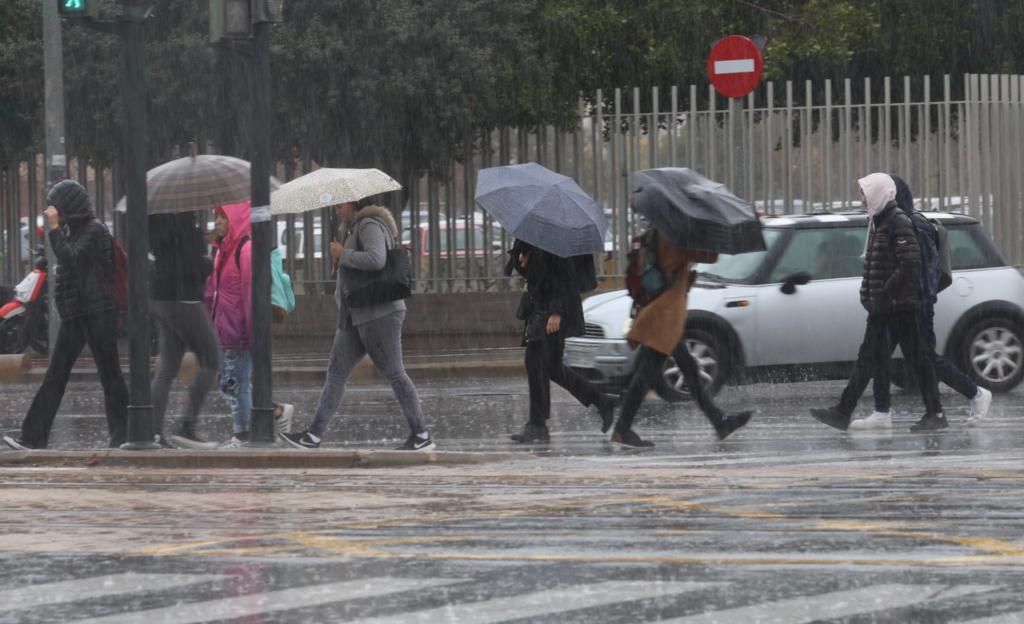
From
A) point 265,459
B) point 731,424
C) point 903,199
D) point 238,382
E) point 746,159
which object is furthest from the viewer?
point 746,159

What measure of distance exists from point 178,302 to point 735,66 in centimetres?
840

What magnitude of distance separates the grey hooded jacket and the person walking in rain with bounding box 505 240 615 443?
1005 mm

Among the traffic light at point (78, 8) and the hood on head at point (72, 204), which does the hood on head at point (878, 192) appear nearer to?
the hood on head at point (72, 204)

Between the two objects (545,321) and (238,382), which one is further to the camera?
(545,321)

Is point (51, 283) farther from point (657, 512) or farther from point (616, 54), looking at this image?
point (657, 512)

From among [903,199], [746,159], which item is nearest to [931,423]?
[903,199]

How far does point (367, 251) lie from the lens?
11914 mm

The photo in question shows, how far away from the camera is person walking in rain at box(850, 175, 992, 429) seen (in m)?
13.1

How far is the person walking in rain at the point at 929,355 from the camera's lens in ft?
43.1

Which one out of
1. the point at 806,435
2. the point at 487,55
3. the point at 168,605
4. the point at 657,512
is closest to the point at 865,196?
the point at 806,435

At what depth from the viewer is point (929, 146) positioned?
68.9 feet

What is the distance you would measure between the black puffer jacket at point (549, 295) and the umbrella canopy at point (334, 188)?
102cm

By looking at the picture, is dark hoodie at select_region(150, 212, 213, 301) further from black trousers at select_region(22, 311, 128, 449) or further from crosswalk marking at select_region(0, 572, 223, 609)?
crosswalk marking at select_region(0, 572, 223, 609)

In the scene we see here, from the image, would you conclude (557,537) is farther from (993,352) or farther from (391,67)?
(391,67)
